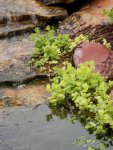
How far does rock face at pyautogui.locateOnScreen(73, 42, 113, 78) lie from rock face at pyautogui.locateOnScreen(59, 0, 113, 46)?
63 centimetres

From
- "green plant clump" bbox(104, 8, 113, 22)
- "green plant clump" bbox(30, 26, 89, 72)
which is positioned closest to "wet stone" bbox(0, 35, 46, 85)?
"green plant clump" bbox(30, 26, 89, 72)

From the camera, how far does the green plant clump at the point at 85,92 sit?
5487 millimetres

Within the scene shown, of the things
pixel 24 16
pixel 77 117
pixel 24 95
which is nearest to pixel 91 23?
pixel 24 16

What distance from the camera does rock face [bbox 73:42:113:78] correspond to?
6730 millimetres

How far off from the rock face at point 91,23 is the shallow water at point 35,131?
2413mm

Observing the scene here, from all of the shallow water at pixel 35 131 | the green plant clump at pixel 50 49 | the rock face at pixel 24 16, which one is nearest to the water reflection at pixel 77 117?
the shallow water at pixel 35 131

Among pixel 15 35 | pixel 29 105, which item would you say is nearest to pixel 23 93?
pixel 29 105

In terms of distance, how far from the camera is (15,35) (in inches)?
343

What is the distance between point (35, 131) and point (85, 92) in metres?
0.93

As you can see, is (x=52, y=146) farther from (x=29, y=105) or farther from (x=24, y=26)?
(x=24, y=26)

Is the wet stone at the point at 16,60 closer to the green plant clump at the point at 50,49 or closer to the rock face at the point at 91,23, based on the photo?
the green plant clump at the point at 50,49

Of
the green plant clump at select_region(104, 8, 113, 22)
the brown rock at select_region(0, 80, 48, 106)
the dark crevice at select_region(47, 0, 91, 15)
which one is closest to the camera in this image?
the brown rock at select_region(0, 80, 48, 106)

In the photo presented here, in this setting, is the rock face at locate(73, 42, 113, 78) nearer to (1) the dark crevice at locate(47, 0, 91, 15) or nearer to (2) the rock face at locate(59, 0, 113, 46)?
(2) the rock face at locate(59, 0, 113, 46)

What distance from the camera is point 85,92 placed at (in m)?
5.92
